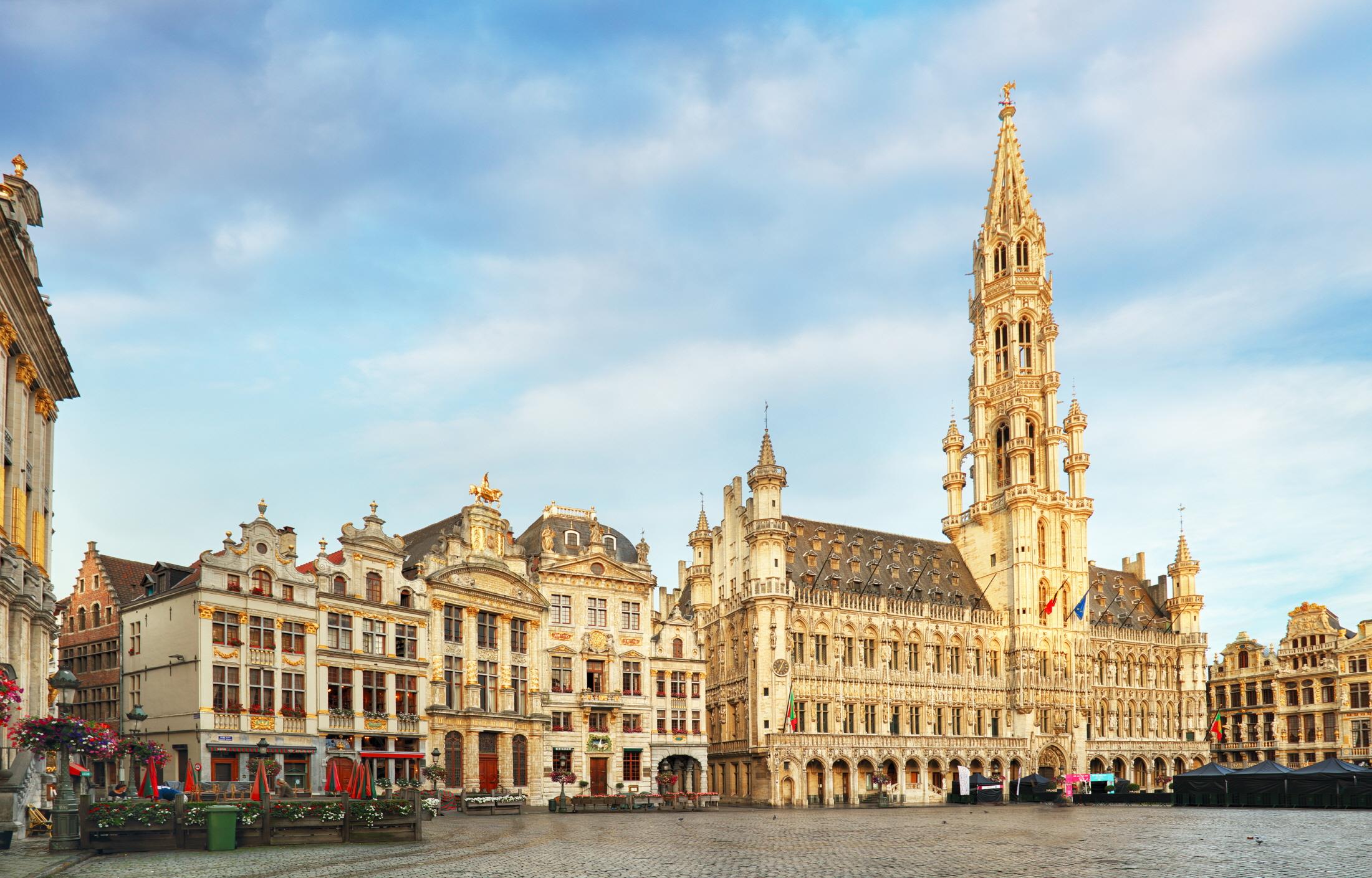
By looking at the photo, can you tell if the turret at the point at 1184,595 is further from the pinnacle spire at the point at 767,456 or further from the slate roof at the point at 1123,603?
the pinnacle spire at the point at 767,456

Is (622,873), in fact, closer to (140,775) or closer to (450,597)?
(140,775)

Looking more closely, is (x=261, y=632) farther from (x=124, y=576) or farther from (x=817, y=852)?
(x=817, y=852)

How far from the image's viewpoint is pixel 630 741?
235 feet

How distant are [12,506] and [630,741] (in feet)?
136

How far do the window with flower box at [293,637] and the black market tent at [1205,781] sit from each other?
45747 mm

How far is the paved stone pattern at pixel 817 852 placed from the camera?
2428cm

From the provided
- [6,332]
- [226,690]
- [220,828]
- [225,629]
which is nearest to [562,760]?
[226,690]

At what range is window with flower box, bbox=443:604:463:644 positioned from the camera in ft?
210

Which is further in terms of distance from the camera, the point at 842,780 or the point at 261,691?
the point at 842,780

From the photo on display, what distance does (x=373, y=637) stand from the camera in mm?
60125

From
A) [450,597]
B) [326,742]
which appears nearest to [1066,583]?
[450,597]

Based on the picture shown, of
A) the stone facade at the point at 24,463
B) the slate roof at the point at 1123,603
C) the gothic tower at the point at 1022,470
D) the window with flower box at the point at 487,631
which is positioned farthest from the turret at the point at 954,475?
the stone facade at the point at 24,463

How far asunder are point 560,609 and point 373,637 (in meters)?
12.7

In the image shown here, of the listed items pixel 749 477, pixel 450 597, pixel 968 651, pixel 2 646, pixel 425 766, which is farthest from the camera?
pixel 968 651
